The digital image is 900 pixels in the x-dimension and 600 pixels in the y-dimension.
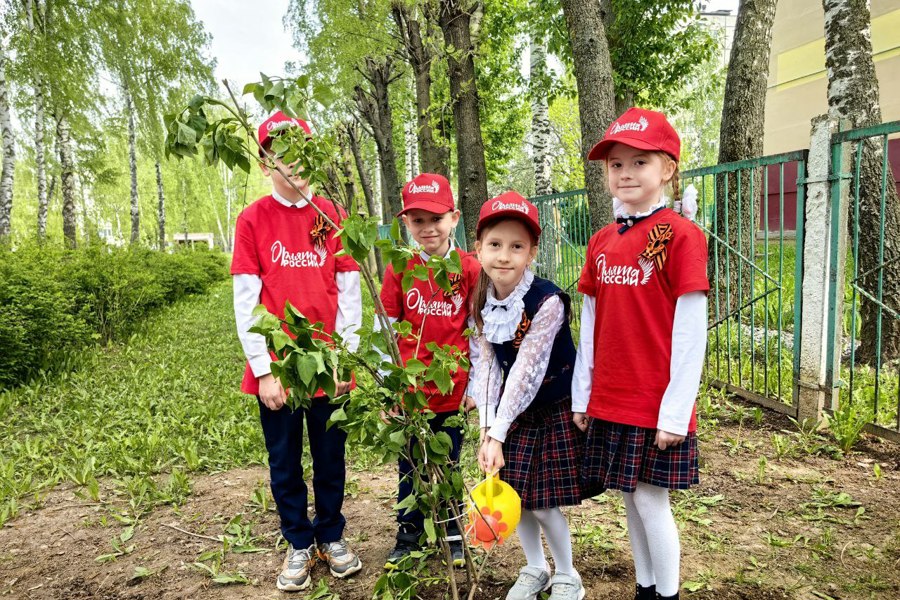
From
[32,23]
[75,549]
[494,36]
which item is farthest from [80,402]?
[32,23]

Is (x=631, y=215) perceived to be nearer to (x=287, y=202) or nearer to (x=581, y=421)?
(x=581, y=421)

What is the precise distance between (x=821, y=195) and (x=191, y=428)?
4.75 m

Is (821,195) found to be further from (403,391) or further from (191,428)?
(191,428)

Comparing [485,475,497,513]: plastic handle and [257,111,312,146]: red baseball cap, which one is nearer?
[485,475,497,513]: plastic handle

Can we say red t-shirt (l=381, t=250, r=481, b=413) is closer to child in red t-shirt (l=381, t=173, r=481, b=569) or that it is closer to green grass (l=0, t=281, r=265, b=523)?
child in red t-shirt (l=381, t=173, r=481, b=569)

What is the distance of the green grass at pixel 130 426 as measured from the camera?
386cm

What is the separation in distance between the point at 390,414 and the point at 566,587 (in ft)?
3.32

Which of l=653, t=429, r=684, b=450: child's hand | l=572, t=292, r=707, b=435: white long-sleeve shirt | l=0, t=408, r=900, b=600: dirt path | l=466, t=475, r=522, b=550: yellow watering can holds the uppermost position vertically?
l=572, t=292, r=707, b=435: white long-sleeve shirt

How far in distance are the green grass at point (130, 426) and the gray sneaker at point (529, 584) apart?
197 centimetres

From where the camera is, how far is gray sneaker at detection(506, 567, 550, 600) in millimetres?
2209

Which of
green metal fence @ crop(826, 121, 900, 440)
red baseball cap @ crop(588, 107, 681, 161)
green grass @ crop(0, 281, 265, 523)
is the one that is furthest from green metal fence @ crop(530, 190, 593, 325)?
red baseball cap @ crop(588, 107, 681, 161)

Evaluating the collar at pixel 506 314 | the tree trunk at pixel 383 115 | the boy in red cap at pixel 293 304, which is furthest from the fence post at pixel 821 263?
the tree trunk at pixel 383 115

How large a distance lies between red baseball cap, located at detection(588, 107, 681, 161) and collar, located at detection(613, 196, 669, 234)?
0.51 feet

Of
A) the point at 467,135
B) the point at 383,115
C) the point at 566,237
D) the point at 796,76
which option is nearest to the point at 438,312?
the point at 566,237
